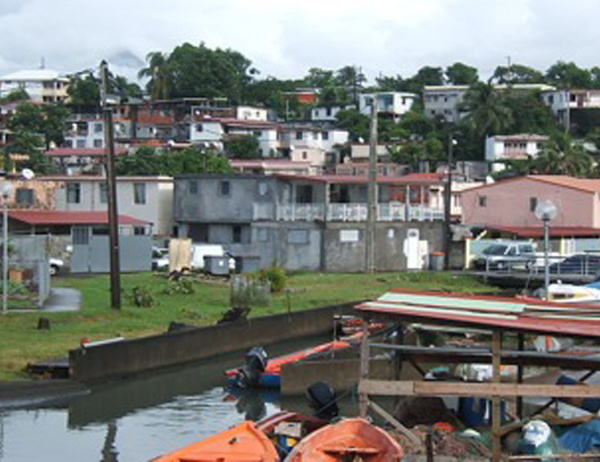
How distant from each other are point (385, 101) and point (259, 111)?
19469 mm

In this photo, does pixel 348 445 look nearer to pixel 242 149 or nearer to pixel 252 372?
pixel 252 372

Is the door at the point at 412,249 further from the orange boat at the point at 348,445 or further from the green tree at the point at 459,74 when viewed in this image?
the green tree at the point at 459,74

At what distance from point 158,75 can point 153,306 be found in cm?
12238

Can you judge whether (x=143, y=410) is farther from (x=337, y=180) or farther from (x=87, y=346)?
(x=337, y=180)

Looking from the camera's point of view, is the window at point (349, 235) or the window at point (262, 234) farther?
the window at point (262, 234)

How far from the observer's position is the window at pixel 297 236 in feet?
209

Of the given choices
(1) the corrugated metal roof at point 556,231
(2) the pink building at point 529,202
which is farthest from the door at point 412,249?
(2) the pink building at point 529,202

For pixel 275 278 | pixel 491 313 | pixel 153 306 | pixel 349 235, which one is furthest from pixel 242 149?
pixel 491 313

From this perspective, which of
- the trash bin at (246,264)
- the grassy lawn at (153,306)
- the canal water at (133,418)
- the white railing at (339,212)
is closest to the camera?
the canal water at (133,418)

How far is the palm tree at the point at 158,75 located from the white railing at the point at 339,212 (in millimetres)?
93579

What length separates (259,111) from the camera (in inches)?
5684

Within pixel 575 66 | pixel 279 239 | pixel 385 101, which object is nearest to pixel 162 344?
pixel 279 239

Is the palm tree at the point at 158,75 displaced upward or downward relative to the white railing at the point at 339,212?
upward

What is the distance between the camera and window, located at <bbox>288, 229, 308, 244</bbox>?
6381 centimetres
